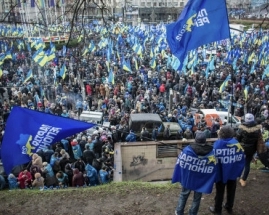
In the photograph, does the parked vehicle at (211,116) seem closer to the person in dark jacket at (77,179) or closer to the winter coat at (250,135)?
the person in dark jacket at (77,179)

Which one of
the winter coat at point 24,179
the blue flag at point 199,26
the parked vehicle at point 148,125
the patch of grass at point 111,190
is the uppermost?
the blue flag at point 199,26

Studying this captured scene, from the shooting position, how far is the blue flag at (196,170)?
457 cm

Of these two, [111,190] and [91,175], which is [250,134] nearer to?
[111,190]

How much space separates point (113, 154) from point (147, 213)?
18.4ft

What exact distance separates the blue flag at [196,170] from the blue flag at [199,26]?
3316 millimetres

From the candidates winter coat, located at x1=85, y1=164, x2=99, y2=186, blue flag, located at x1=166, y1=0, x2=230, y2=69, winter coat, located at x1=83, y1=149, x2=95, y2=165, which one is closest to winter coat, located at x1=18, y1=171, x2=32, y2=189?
winter coat, located at x1=85, y1=164, x2=99, y2=186

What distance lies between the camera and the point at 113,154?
1125 cm

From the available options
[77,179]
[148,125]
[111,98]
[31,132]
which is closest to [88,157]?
[77,179]

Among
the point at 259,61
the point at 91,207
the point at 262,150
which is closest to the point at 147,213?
the point at 91,207

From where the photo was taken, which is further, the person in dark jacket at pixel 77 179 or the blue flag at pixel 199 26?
the person in dark jacket at pixel 77 179

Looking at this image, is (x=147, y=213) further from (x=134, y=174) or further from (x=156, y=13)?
(x=156, y=13)

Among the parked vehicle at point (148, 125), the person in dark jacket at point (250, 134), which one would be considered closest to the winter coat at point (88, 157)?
the parked vehicle at point (148, 125)

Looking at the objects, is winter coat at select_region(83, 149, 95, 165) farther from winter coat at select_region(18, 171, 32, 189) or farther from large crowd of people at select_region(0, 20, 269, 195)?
→ winter coat at select_region(18, 171, 32, 189)

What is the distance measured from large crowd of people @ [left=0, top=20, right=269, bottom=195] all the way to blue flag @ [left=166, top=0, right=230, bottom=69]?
2044 millimetres
